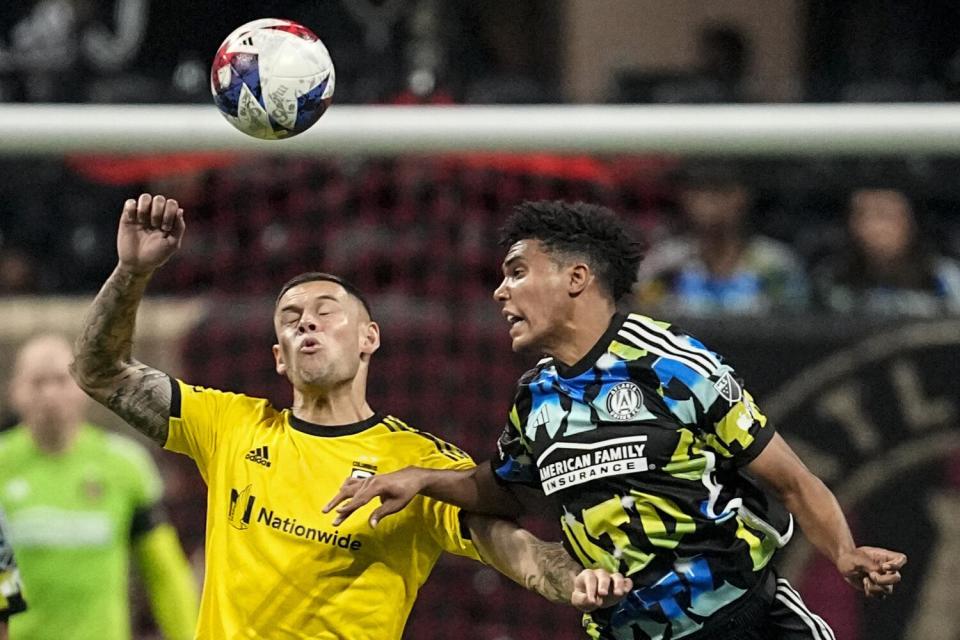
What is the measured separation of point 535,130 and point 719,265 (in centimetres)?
202

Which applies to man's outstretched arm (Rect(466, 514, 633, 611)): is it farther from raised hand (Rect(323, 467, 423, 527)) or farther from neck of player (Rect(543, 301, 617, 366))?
neck of player (Rect(543, 301, 617, 366))

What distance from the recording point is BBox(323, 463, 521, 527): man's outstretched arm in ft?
16.9

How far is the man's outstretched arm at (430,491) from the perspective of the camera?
5164mm

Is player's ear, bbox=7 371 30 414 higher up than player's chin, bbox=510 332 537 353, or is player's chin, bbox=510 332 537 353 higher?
player's chin, bbox=510 332 537 353

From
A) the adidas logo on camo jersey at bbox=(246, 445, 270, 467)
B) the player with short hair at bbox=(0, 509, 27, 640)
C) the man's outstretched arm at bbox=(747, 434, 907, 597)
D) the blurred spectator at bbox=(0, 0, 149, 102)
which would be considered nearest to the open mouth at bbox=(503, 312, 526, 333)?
the man's outstretched arm at bbox=(747, 434, 907, 597)

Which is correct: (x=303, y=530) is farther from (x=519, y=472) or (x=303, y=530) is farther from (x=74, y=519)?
(x=74, y=519)

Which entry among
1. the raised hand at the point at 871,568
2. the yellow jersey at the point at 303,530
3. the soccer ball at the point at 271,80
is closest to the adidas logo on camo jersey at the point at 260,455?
the yellow jersey at the point at 303,530

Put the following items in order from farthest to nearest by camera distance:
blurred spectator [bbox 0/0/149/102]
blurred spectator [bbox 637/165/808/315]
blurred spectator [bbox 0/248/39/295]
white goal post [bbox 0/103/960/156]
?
blurred spectator [bbox 0/0/149/102] < blurred spectator [bbox 0/248/39/295] < blurred spectator [bbox 637/165/808/315] < white goal post [bbox 0/103/960/156]

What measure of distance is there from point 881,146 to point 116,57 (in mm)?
5971

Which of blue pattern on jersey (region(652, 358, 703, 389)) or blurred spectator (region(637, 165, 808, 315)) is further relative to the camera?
blurred spectator (region(637, 165, 808, 315))

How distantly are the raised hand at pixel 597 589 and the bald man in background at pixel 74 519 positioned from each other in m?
3.91

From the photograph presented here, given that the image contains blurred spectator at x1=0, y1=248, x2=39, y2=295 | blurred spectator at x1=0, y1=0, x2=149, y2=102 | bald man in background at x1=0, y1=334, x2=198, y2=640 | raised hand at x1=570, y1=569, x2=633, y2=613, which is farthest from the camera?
blurred spectator at x1=0, y1=0, x2=149, y2=102

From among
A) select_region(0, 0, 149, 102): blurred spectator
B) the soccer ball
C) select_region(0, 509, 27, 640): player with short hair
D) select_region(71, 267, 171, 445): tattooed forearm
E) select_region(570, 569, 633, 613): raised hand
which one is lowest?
select_region(0, 509, 27, 640): player with short hair

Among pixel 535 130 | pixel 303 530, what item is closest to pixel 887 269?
pixel 535 130
